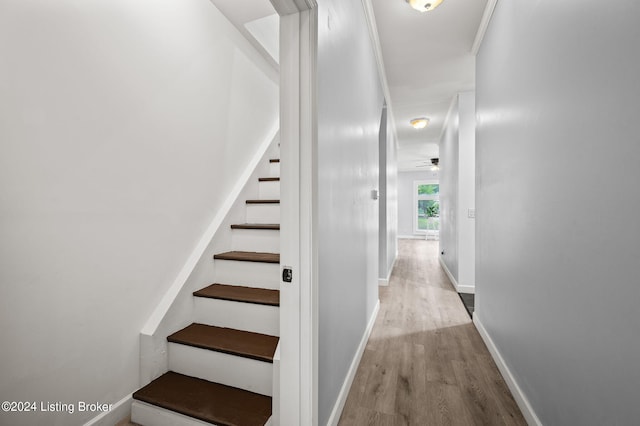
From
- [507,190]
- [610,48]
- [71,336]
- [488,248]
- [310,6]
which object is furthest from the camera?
[488,248]

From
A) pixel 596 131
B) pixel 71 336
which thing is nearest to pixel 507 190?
pixel 596 131

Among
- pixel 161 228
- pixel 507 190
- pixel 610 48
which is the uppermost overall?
pixel 610 48

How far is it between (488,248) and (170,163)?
232 centimetres

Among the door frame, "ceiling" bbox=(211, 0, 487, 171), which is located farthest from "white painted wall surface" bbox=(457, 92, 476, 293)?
the door frame

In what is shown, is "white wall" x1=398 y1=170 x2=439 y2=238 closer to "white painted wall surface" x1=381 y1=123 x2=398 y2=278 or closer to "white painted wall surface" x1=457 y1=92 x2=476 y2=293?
"white painted wall surface" x1=381 y1=123 x2=398 y2=278

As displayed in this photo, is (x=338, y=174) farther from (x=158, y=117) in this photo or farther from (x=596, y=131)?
(x=158, y=117)

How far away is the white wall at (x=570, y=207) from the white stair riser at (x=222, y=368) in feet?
4.08

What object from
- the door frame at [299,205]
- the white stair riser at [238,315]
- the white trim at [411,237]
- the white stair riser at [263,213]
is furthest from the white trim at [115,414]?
the white trim at [411,237]

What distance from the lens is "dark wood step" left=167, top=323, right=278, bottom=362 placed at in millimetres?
1491

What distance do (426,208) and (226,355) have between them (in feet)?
34.5

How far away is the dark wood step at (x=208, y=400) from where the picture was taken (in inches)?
51.6

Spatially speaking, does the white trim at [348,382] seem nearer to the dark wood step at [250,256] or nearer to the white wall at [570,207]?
the dark wood step at [250,256]

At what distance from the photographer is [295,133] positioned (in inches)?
44.5

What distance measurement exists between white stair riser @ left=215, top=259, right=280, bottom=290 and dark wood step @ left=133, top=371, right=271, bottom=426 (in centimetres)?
60
